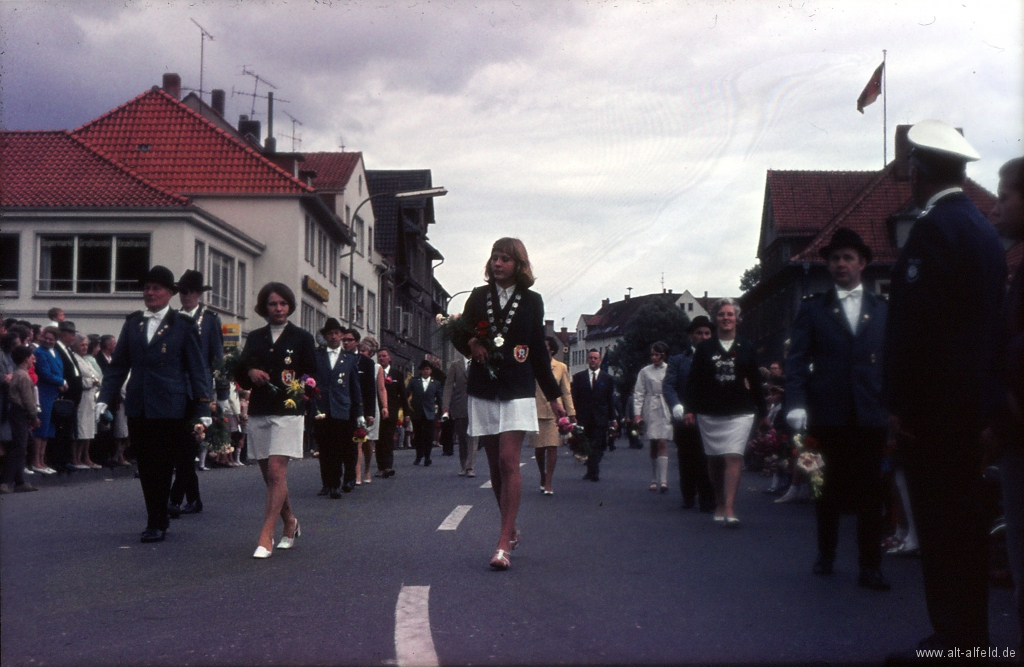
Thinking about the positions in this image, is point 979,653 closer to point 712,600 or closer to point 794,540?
point 712,600

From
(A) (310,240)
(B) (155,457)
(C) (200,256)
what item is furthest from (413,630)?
(A) (310,240)

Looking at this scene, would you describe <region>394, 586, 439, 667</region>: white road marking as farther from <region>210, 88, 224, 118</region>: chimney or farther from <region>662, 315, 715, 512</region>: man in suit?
<region>210, 88, 224, 118</region>: chimney

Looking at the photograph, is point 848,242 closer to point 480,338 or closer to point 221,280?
point 480,338

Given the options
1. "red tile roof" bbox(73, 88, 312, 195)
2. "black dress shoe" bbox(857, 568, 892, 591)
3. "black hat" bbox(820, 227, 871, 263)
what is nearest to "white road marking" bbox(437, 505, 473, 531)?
"black dress shoe" bbox(857, 568, 892, 591)

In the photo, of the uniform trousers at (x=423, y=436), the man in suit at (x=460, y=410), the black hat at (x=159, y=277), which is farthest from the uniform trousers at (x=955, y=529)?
the uniform trousers at (x=423, y=436)

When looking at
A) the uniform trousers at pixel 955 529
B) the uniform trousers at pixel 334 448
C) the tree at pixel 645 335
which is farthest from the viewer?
the tree at pixel 645 335

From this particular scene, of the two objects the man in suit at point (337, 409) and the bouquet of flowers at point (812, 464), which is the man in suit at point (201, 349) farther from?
the bouquet of flowers at point (812, 464)

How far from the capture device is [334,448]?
14523mm

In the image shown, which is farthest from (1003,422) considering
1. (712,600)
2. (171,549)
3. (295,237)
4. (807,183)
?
(807,183)

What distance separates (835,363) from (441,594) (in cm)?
268

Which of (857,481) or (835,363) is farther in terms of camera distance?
(835,363)

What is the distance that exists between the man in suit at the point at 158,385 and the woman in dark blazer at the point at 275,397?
0.89 m

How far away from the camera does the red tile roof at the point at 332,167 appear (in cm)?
5262

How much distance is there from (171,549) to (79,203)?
29.5 meters
